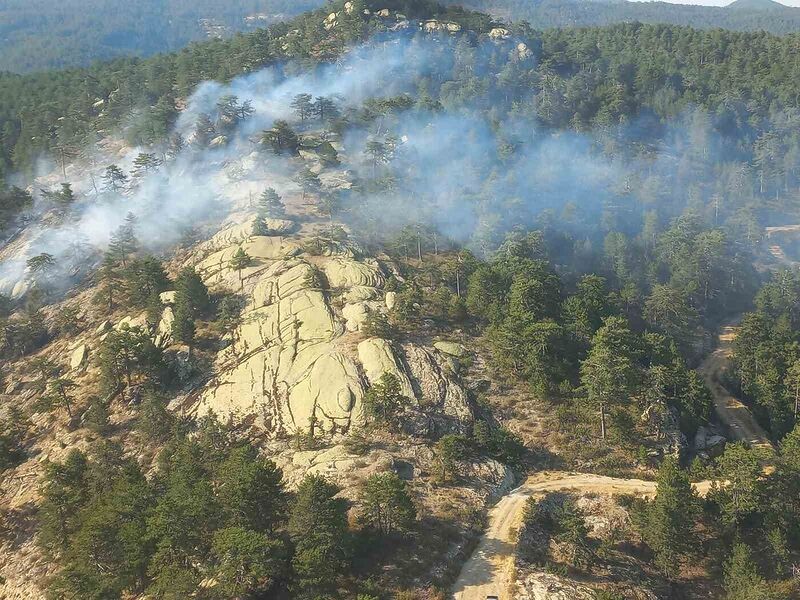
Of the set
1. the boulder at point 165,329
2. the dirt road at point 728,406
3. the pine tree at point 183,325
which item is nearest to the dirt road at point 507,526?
the dirt road at point 728,406

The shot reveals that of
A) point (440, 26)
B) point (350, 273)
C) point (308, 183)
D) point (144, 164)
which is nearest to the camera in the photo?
point (350, 273)

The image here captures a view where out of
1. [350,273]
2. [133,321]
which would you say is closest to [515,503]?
[350,273]

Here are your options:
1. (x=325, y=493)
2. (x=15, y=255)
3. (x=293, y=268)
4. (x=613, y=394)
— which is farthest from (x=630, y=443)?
(x=15, y=255)

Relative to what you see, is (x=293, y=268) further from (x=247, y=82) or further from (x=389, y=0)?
(x=389, y=0)

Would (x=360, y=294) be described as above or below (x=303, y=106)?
below

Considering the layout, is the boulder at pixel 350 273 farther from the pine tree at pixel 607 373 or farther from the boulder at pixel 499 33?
the boulder at pixel 499 33

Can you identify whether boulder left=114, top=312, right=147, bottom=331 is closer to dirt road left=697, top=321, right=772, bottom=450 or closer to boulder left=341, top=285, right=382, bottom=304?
boulder left=341, top=285, right=382, bottom=304

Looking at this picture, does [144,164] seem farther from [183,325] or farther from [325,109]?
[183,325]
